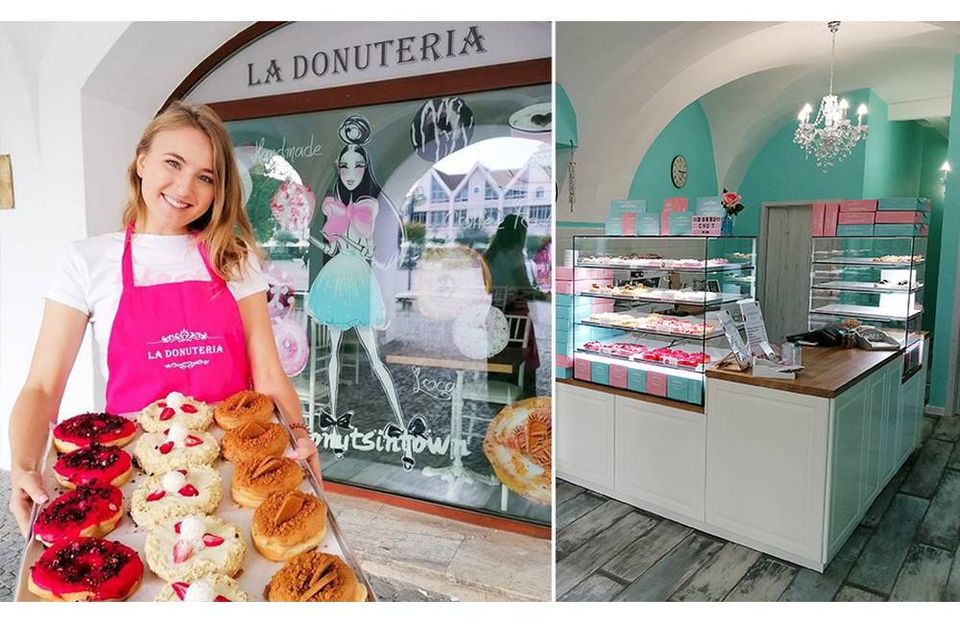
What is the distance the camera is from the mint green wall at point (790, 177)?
5.58 m

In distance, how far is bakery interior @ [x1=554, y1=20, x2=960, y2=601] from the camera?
3102mm

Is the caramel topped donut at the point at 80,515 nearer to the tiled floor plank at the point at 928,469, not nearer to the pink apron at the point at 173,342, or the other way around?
the pink apron at the point at 173,342

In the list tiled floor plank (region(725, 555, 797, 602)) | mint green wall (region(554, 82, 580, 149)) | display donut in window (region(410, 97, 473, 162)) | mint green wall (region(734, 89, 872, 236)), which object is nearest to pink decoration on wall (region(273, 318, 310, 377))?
display donut in window (region(410, 97, 473, 162))

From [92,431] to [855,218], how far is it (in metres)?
4.28

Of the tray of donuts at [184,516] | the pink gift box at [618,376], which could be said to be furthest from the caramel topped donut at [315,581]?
the pink gift box at [618,376]

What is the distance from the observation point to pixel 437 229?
227cm

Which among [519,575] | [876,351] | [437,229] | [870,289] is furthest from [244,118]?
[870,289]

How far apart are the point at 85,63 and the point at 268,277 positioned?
36.5 inches

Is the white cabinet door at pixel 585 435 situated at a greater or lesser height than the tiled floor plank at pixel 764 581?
greater

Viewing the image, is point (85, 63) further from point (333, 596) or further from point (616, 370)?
point (616, 370)

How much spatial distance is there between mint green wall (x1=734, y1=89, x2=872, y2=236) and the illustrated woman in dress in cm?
438

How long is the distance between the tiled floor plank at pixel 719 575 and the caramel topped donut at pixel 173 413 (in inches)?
88.3

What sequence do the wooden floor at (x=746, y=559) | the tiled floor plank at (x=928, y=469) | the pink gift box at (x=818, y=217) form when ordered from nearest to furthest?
the wooden floor at (x=746, y=559), the tiled floor plank at (x=928, y=469), the pink gift box at (x=818, y=217)

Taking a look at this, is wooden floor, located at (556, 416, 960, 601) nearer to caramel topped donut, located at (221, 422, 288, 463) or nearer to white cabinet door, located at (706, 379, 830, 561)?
white cabinet door, located at (706, 379, 830, 561)
